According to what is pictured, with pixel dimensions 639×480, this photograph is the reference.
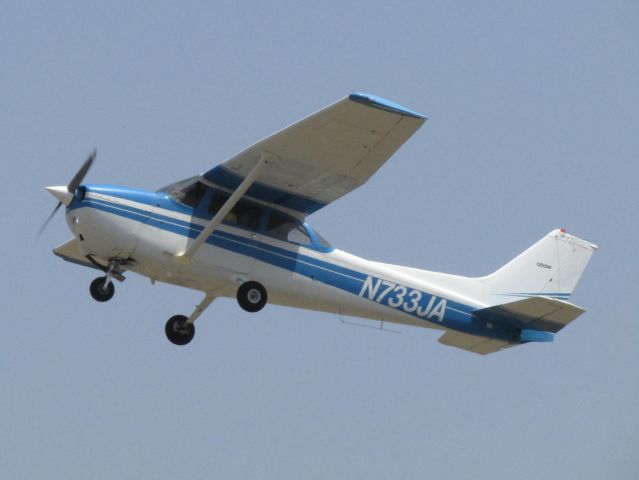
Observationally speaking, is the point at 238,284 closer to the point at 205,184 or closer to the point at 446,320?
the point at 205,184

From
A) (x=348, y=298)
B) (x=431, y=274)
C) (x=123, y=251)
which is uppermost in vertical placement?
(x=431, y=274)

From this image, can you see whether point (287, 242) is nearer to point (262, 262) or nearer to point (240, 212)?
point (262, 262)

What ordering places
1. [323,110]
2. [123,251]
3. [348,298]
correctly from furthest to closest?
[348,298]
[123,251]
[323,110]

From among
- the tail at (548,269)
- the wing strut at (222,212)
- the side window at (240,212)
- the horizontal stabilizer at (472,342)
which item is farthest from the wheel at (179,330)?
the tail at (548,269)

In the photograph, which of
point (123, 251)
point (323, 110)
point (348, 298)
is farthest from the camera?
point (348, 298)

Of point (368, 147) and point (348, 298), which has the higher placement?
point (368, 147)

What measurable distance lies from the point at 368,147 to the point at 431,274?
3228mm

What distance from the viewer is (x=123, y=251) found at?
54.4 feet

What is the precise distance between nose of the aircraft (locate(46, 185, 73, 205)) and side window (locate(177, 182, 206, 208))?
1478mm

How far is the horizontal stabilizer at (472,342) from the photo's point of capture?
18734mm

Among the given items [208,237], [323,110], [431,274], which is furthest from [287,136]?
[431,274]

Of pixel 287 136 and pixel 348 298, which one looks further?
pixel 348 298

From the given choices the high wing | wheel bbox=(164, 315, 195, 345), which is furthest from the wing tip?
wheel bbox=(164, 315, 195, 345)

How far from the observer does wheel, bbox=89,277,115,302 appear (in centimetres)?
1680
